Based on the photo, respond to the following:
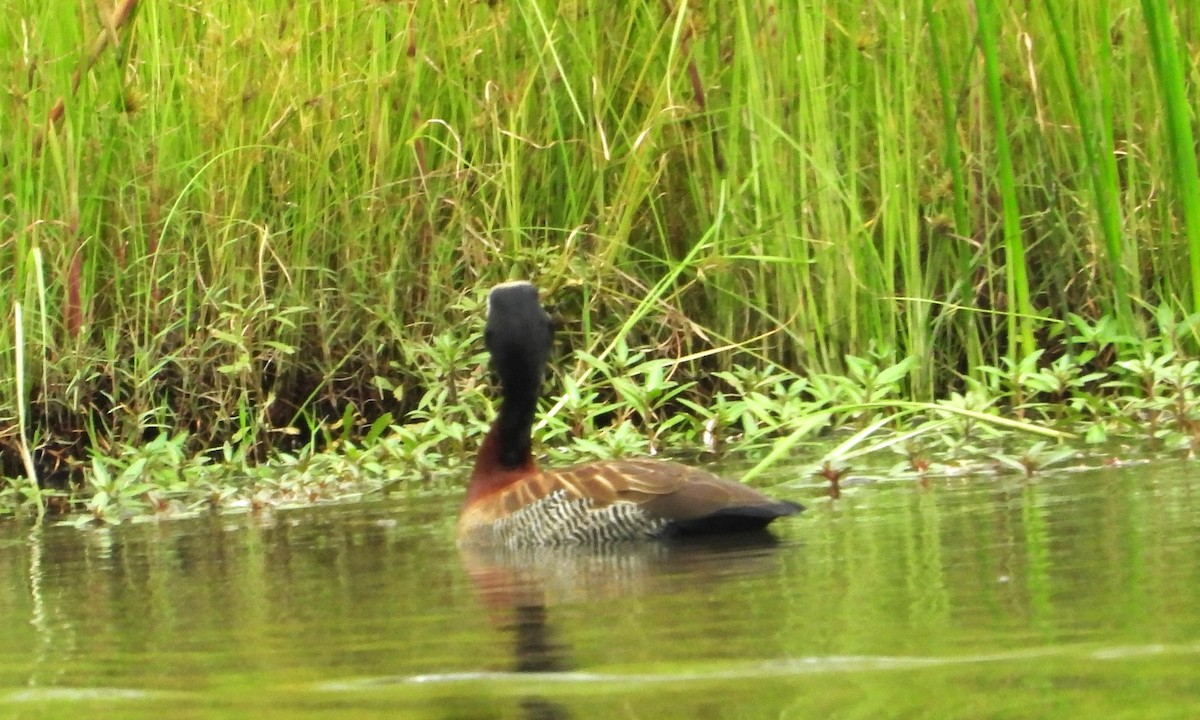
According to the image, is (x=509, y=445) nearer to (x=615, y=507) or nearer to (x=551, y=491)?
(x=551, y=491)

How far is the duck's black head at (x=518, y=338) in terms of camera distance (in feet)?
20.2

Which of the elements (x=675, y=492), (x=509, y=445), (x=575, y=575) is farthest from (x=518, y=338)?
(x=575, y=575)

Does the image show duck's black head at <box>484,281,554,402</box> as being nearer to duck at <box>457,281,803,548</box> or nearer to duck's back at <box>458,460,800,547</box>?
duck at <box>457,281,803,548</box>

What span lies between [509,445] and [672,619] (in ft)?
7.77

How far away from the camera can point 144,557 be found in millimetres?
5609

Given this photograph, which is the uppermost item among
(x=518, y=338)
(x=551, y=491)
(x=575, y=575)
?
(x=518, y=338)

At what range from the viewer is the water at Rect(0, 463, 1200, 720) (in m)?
3.08

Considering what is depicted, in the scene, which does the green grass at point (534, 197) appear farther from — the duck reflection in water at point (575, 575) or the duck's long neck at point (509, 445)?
the duck reflection in water at point (575, 575)

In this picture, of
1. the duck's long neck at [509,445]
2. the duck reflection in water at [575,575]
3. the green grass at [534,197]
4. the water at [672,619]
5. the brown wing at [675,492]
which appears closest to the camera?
the water at [672,619]

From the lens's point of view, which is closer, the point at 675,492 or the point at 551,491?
the point at 675,492

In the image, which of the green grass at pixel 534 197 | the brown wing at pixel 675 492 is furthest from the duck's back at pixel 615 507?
the green grass at pixel 534 197

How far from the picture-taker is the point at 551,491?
5.69 m

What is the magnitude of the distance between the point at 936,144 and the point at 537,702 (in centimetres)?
516

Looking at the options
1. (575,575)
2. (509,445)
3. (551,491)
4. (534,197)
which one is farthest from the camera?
(534,197)
